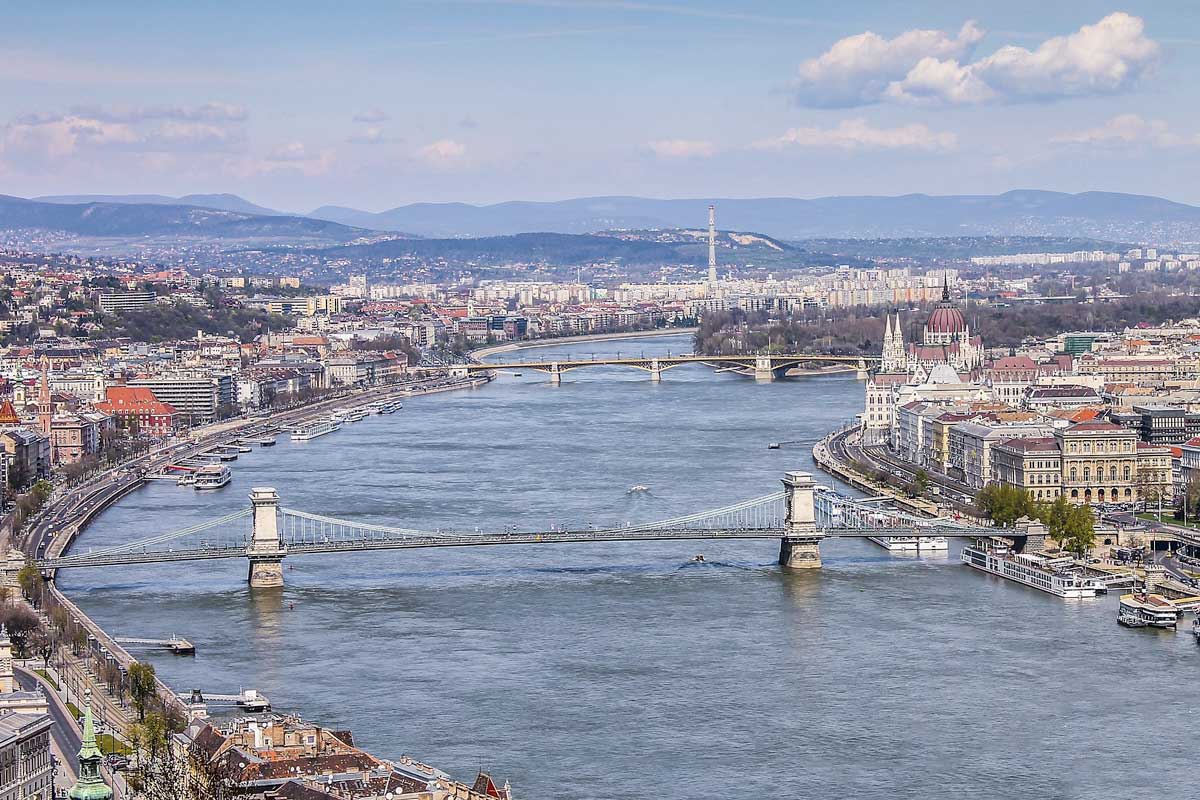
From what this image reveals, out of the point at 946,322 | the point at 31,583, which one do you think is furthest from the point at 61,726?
the point at 946,322

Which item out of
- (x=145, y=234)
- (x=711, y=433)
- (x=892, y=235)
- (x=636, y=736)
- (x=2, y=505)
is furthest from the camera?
(x=892, y=235)

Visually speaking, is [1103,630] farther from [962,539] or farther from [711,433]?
[711,433]

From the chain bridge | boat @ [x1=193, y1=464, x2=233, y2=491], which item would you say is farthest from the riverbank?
the chain bridge

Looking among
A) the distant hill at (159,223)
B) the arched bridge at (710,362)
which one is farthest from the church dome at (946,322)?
the distant hill at (159,223)

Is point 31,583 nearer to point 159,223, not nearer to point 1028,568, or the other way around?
point 1028,568

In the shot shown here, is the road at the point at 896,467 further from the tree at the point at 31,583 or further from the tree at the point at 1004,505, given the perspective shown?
the tree at the point at 31,583

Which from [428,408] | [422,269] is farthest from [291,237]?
[428,408]
